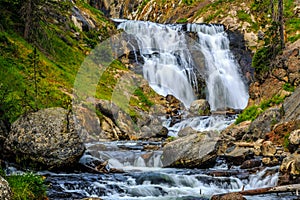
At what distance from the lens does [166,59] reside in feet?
122

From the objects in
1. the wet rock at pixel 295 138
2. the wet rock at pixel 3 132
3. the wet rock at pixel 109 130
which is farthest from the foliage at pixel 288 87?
the wet rock at pixel 3 132

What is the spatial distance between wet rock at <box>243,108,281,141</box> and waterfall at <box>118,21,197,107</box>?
15.1m

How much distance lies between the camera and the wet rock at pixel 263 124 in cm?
1797

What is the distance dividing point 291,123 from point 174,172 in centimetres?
601

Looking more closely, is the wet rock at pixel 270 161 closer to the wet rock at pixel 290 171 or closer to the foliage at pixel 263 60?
the wet rock at pixel 290 171

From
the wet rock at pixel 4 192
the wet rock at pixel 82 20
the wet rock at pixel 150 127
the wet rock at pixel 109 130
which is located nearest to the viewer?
the wet rock at pixel 4 192

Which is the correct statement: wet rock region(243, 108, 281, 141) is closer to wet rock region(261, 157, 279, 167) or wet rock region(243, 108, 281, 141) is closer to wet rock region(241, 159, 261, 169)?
wet rock region(261, 157, 279, 167)

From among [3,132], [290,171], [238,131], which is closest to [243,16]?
[238,131]

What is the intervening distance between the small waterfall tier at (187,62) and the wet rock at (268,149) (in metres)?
17.2

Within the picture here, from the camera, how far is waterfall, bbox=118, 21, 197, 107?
35.0 m

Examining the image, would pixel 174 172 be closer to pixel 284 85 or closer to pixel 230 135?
Result: pixel 230 135

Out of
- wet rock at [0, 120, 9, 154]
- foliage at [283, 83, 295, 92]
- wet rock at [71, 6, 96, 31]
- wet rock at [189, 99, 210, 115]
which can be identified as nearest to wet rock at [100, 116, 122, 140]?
wet rock at [0, 120, 9, 154]

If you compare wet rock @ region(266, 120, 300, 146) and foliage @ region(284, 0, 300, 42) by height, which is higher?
foliage @ region(284, 0, 300, 42)

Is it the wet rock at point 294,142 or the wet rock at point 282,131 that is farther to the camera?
the wet rock at point 282,131
